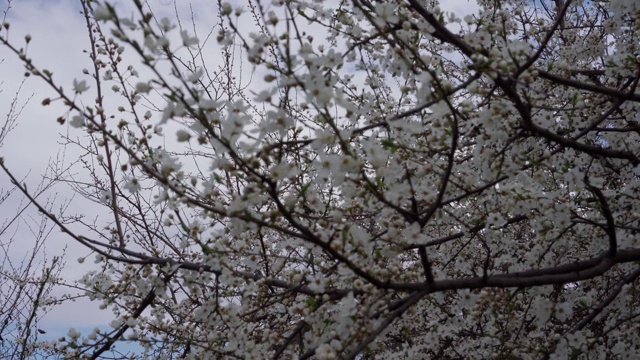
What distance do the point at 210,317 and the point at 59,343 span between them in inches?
41.5

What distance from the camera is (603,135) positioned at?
443 cm

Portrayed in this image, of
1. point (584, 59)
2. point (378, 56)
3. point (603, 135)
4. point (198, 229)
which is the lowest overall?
point (198, 229)

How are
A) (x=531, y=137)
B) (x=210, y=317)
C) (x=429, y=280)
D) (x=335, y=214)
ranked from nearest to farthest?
(x=335, y=214), (x=429, y=280), (x=210, y=317), (x=531, y=137)

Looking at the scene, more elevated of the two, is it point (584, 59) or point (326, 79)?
point (584, 59)

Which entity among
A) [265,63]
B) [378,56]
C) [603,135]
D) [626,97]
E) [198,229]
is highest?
[603,135]

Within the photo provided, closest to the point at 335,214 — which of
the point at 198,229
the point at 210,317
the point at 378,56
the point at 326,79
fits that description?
the point at 326,79

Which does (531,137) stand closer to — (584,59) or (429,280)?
(429,280)

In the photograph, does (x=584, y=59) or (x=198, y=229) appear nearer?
(x=198, y=229)

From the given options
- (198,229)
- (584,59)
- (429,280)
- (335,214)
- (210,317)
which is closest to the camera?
(335,214)

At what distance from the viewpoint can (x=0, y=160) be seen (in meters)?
2.59

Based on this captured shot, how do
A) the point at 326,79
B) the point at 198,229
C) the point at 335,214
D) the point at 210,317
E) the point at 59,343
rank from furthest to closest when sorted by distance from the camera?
the point at 59,343, the point at 210,317, the point at 198,229, the point at 335,214, the point at 326,79

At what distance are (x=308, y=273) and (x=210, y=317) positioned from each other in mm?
600

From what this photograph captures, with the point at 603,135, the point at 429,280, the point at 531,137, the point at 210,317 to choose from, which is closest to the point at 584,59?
the point at 603,135

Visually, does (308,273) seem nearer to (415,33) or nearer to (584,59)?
(415,33)
